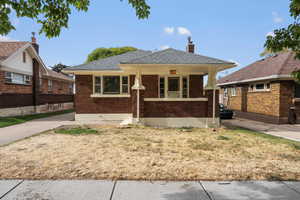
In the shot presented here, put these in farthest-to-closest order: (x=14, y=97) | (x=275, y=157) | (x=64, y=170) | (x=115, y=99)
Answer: (x=14, y=97)
(x=115, y=99)
(x=275, y=157)
(x=64, y=170)

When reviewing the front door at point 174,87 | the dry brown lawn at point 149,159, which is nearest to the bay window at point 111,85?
the front door at point 174,87

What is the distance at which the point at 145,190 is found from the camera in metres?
3.42

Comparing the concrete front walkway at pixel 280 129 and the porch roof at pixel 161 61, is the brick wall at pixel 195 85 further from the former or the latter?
the concrete front walkway at pixel 280 129

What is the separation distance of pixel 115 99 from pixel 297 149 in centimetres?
1005

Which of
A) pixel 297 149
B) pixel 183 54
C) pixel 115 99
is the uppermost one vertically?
pixel 183 54

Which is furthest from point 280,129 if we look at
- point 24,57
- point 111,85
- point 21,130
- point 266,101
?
point 24,57

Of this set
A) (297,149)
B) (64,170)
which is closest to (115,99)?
(64,170)

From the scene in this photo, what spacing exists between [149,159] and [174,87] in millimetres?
8308

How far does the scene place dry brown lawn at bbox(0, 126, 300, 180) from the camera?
13.3 ft

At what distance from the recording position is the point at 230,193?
10.9 feet

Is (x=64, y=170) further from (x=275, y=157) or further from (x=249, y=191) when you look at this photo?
(x=275, y=157)

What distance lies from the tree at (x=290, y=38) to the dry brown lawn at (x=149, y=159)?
2.51 meters

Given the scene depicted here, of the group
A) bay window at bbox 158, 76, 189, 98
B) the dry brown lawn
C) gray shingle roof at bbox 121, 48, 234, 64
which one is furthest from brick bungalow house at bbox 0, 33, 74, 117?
bay window at bbox 158, 76, 189, 98

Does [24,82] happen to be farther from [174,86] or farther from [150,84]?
[174,86]
